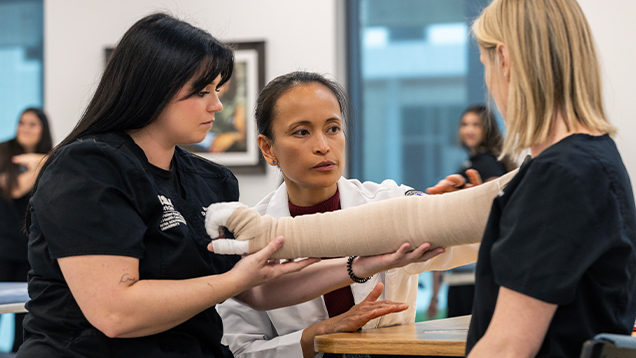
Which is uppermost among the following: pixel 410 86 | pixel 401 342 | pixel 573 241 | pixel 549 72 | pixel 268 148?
pixel 410 86

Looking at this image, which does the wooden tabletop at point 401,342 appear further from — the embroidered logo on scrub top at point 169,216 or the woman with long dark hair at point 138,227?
the embroidered logo on scrub top at point 169,216

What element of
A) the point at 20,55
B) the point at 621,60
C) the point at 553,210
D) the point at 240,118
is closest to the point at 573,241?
the point at 553,210

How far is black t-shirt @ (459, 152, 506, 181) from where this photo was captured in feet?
10.6

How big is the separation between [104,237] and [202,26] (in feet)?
9.79

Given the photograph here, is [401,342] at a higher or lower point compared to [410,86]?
lower

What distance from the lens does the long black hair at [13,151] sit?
11.2 feet

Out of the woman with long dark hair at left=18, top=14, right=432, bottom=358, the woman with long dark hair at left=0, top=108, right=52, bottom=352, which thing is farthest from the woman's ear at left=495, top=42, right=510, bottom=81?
the woman with long dark hair at left=0, top=108, right=52, bottom=352

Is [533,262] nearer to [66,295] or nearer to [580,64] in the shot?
[580,64]

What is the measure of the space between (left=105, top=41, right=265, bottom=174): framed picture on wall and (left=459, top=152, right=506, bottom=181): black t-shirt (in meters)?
1.35

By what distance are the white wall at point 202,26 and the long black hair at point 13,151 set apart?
32cm

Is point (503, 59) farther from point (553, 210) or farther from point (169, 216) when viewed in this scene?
point (169, 216)

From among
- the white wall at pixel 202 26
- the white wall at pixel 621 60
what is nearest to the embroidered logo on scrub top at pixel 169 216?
the white wall at pixel 202 26

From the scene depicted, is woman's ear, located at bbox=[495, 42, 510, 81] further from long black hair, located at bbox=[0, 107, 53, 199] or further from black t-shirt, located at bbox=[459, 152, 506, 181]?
long black hair, located at bbox=[0, 107, 53, 199]

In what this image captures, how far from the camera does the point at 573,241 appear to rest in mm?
844
